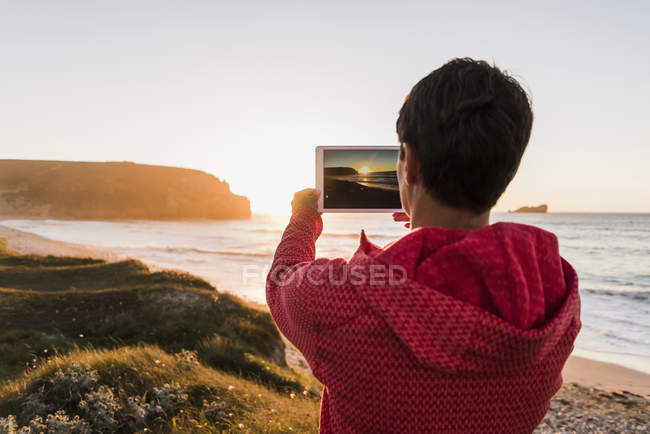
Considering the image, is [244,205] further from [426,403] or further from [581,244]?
[426,403]

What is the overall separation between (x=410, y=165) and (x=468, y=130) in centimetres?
19

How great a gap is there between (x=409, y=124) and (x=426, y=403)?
0.78 metres

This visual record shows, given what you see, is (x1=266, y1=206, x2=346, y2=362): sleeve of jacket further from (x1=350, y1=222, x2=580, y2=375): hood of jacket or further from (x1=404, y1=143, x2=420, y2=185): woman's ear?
(x1=404, y1=143, x2=420, y2=185): woman's ear

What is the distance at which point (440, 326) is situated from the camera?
1066 mm

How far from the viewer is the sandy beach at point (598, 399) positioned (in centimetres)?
812

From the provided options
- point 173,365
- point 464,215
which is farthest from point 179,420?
point 464,215

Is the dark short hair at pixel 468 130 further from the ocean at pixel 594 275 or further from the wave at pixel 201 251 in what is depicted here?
the wave at pixel 201 251

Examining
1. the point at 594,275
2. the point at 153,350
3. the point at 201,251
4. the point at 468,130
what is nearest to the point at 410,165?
the point at 468,130

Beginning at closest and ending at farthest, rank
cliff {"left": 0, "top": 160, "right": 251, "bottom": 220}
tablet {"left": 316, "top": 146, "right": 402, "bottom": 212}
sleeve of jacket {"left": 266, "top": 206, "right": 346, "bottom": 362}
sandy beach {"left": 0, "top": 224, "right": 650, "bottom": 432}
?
sleeve of jacket {"left": 266, "top": 206, "right": 346, "bottom": 362}, tablet {"left": 316, "top": 146, "right": 402, "bottom": 212}, sandy beach {"left": 0, "top": 224, "right": 650, "bottom": 432}, cliff {"left": 0, "top": 160, "right": 251, "bottom": 220}

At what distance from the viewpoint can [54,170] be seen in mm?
118875

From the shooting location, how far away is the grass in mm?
→ 4621

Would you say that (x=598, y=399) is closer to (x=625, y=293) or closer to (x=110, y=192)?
(x=625, y=293)

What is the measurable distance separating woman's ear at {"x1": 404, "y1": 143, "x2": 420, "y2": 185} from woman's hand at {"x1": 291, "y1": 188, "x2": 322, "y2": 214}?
0.50m

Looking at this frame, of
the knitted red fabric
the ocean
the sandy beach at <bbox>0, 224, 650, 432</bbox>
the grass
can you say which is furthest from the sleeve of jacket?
the ocean
